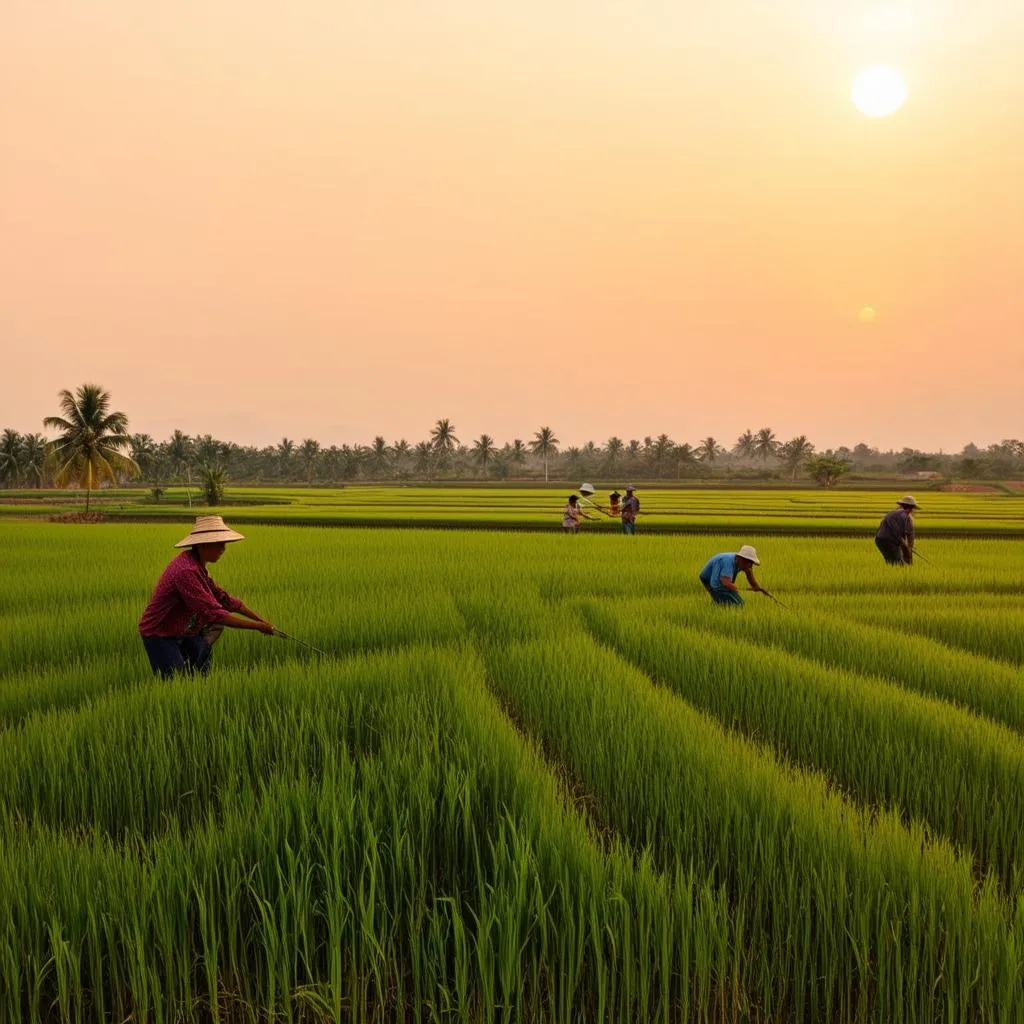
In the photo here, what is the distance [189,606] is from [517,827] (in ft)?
8.90

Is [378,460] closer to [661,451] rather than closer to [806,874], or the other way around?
[661,451]

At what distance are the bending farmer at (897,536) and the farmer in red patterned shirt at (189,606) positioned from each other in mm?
9352

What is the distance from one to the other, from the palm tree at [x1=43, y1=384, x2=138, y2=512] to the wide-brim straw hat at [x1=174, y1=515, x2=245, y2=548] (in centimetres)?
3033

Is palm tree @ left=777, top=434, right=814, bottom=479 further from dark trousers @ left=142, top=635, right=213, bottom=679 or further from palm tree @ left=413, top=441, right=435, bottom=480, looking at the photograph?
dark trousers @ left=142, top=635, right=213, bottom=679

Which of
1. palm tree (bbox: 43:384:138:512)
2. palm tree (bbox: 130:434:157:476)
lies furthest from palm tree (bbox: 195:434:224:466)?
palm tree (bbox: 43:384:138:512)

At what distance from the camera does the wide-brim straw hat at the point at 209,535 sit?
388cm

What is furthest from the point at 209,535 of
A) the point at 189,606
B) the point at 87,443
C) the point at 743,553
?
the point at 87,443

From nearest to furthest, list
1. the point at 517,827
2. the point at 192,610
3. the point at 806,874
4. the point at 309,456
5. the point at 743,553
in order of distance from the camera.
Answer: the point at 806,874 → the point at 517,827 → the point at 192,610 → the point at 743,553 → the point at 309,456

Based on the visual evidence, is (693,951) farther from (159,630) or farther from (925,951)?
(159,630)

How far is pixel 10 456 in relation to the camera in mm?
64250

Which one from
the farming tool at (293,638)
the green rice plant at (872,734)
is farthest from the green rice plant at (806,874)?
the farming tool at (293,638)

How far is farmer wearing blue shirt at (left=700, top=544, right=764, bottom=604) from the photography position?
20.1 feet

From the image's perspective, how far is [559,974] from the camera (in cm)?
169

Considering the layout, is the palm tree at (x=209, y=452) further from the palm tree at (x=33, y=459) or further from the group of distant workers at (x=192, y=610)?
the group of distant workers at (x=192, y=610)
